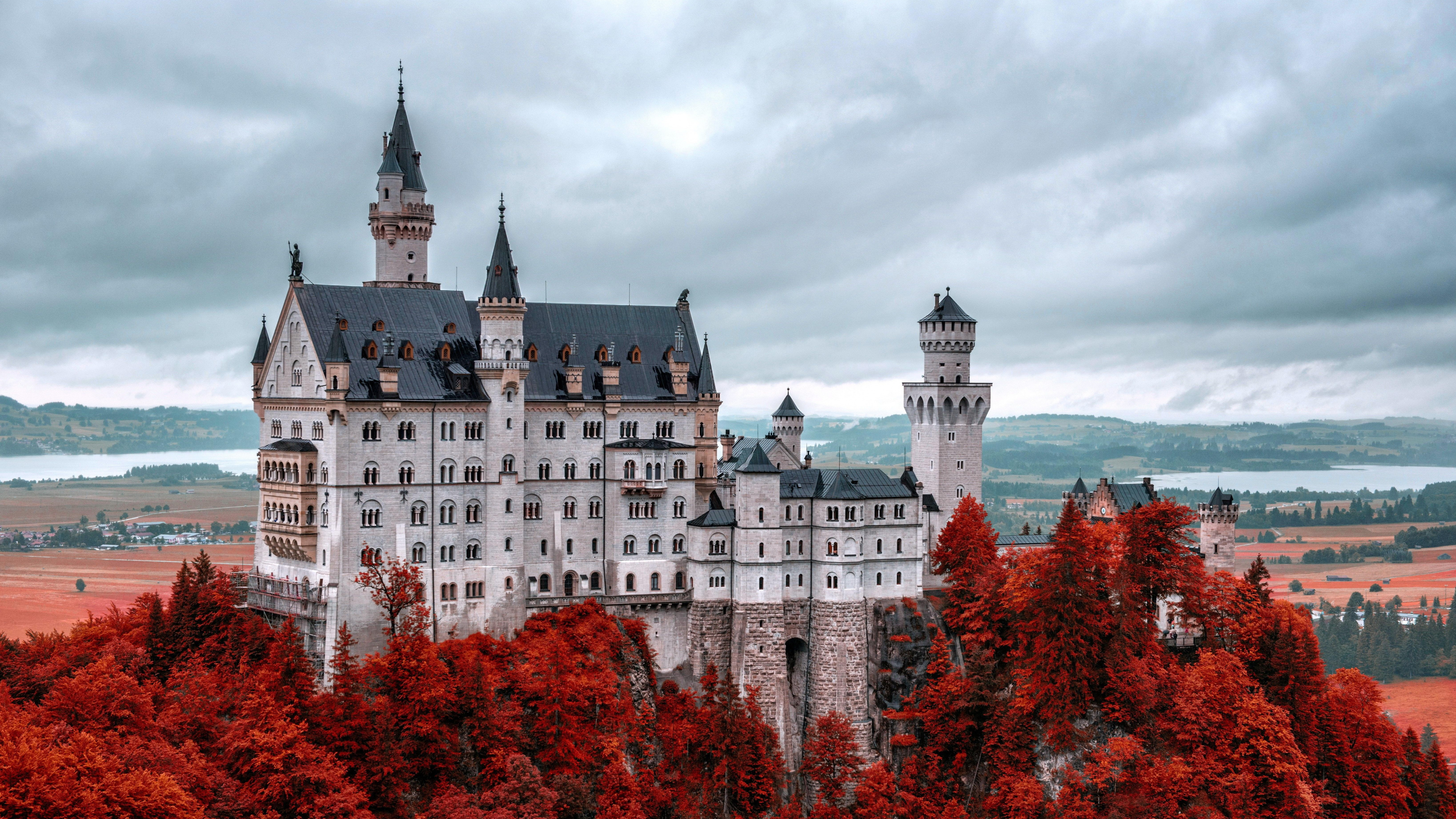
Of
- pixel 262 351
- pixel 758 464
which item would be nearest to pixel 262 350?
pixel 262 351

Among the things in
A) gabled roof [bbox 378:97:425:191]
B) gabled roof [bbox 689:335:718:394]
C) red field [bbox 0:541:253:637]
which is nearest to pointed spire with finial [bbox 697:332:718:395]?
gabled roof [bbox 689:335:718:394]

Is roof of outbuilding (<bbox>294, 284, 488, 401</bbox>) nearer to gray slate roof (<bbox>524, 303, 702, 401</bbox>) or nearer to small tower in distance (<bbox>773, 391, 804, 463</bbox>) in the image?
gray slate roof (<bbox>524, 303, 702, 401</bbox>)

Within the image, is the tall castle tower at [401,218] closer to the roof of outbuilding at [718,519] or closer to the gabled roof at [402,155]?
the gabled roof at [402,155]

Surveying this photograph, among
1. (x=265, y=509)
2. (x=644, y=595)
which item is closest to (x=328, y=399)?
(x=265, y=509)

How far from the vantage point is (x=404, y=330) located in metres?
89.8

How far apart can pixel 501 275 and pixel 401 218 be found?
12452 millimetres

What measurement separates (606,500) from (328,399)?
842 inches

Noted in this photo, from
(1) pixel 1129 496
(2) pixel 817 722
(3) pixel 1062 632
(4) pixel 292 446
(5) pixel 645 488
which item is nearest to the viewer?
(4) pixel 292 446

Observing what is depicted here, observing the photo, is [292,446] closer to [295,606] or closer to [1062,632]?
[295,606]

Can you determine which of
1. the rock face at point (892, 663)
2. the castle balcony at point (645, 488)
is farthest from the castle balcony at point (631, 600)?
the rock face at point (892, 663)

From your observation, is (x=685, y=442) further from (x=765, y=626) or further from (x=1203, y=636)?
(x=1203, y=636)

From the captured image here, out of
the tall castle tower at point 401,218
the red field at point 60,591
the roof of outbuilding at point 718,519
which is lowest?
the red field at point 60,591

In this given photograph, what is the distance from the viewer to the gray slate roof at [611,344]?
94.6m

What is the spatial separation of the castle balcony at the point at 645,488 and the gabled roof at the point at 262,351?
87.5 feet
